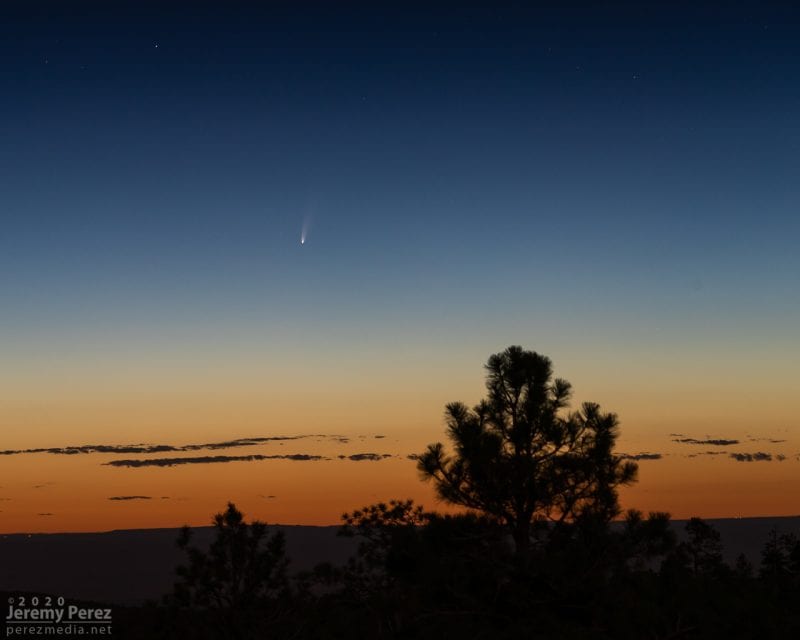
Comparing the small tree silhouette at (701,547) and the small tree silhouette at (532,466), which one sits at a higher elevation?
the small tree silhouette at (532,466)

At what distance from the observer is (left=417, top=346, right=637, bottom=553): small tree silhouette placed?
78.1 feet

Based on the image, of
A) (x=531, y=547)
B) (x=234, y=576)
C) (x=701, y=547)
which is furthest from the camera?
(x=701, y=547)

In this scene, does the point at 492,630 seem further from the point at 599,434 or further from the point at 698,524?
the point at 698,524

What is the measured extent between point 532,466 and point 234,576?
932 cm

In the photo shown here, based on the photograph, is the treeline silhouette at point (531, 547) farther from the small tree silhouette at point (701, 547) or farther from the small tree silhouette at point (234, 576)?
the small tree silhouette at point (701, 547)

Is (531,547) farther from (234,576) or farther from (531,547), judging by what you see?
(234,576)

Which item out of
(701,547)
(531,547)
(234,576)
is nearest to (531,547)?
(531,547)

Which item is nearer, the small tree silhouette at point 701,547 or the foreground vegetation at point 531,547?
the foreground vegetation at point 531,547

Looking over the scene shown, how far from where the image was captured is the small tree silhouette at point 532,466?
23812 millimetres

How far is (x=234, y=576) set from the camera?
19703 millimetres

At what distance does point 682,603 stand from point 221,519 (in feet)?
52.1

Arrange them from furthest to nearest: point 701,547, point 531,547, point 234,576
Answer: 1. point 701,547
2. point 531,547
3. point 234,576

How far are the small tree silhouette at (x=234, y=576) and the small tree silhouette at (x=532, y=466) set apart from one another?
5.90m

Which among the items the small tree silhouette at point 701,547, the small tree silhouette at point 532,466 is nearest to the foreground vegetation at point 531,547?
the small tree silhouette at point 532,466
